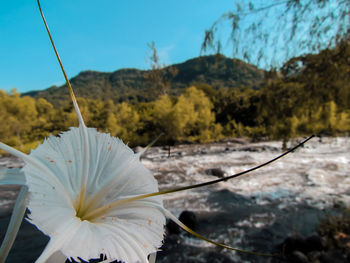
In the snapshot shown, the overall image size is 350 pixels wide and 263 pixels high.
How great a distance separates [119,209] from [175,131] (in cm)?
1832

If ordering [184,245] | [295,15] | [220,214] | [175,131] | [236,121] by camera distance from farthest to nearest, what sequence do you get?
[236,121] < [175,131] < [220,214] < [184,245] < [295,15]

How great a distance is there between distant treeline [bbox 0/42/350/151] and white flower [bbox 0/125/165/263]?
0.13 feet

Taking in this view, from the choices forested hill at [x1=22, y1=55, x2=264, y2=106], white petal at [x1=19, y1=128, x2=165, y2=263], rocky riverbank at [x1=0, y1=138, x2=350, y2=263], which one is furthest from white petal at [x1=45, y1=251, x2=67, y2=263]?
rocky riverbank at [x1=0, y1=138, x2=350, y2=263]

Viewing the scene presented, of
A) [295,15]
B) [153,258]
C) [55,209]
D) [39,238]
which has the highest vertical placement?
[295,15]

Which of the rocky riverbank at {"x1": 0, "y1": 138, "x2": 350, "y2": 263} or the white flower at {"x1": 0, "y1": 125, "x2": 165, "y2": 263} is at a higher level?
the white flower at {"x1": 0, "y1": 125, "x2": 165, "y2": 263}

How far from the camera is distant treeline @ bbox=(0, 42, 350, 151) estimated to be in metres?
2.36

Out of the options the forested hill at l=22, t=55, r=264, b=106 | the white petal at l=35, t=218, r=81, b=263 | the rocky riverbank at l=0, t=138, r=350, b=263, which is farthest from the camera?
the rocky riverbank at l=0, t=138, r=350, b=263

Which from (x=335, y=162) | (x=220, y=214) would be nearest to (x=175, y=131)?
(x=335, y=162)

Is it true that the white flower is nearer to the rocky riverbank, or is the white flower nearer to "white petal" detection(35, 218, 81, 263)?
"white petal" detection(35, 218, 81, 263)

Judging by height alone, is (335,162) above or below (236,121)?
below

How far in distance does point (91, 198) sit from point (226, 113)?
25.2m

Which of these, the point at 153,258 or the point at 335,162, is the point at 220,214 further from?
the point at 335,162

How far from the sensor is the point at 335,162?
850 cm

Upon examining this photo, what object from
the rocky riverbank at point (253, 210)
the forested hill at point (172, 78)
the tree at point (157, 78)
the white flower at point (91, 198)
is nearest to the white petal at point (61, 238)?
the white flower at point (91, 198)
